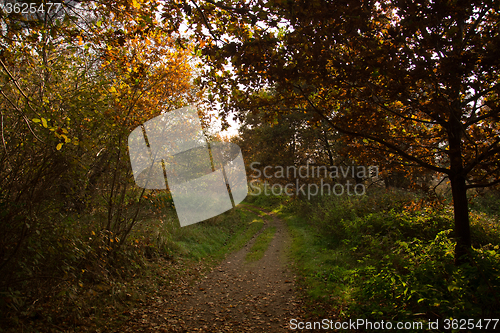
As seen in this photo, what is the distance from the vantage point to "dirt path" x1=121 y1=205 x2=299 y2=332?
5.38 m

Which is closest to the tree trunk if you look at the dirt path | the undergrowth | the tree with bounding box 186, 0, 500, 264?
the tree with bounding box 186, 0, 500, 264

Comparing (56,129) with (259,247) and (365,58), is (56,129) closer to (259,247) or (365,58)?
(365,58)

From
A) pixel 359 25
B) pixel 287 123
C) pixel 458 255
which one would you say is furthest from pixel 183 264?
pixel 287 123

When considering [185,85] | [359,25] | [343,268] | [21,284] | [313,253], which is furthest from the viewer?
[313,253]

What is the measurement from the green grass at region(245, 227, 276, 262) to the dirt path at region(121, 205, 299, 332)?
1326 millimetres

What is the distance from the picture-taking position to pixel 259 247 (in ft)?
40.5

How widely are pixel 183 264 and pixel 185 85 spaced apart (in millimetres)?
6344

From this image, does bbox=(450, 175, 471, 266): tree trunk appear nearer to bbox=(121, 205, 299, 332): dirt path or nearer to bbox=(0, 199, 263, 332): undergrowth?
bbox=(121, 205, 299, 332): dirt path

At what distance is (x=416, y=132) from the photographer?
6.05m

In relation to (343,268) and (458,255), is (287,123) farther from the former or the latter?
(458,255)

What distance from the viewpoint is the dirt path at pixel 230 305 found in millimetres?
5379

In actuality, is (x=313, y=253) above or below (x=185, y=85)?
below

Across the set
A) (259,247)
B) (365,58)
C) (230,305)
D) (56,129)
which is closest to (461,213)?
(365,58)

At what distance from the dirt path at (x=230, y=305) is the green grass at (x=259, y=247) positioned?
4.35ft
